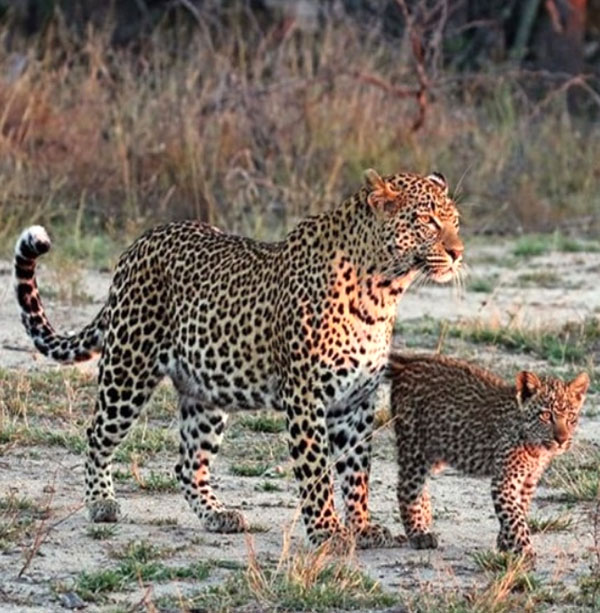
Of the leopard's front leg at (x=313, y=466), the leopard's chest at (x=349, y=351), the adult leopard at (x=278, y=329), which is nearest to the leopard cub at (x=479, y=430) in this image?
the adult leopard at (x=278, y=329)

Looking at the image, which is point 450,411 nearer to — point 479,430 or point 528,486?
point 479,430

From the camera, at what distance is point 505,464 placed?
780cm

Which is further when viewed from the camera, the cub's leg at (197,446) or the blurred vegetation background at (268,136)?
the blurred vegetation background at (268,136)

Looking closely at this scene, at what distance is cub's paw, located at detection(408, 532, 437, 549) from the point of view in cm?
788

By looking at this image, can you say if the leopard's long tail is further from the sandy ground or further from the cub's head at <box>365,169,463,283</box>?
the cub's head at <box>365,169,463,283</box>

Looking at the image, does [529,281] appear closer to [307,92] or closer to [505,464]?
[307,92]

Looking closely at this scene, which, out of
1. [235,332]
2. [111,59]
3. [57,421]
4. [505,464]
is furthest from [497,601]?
[111,59]

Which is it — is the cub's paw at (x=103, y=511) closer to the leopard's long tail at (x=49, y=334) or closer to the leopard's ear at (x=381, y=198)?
the leopard's long tail at (x=49, y=334)

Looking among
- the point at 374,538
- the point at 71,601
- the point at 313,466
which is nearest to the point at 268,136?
the point at 374,538

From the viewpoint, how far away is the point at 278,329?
309 inches

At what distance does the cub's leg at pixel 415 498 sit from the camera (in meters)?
7.91

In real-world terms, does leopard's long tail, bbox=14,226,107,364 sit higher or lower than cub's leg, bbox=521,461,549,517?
higher

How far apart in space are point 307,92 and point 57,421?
7003mm

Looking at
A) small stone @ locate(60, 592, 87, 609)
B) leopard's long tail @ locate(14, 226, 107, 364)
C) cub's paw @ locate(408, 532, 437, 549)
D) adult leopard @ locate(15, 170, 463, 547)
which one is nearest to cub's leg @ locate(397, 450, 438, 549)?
cub's paw @ locate(408, 532, 437, 549)
